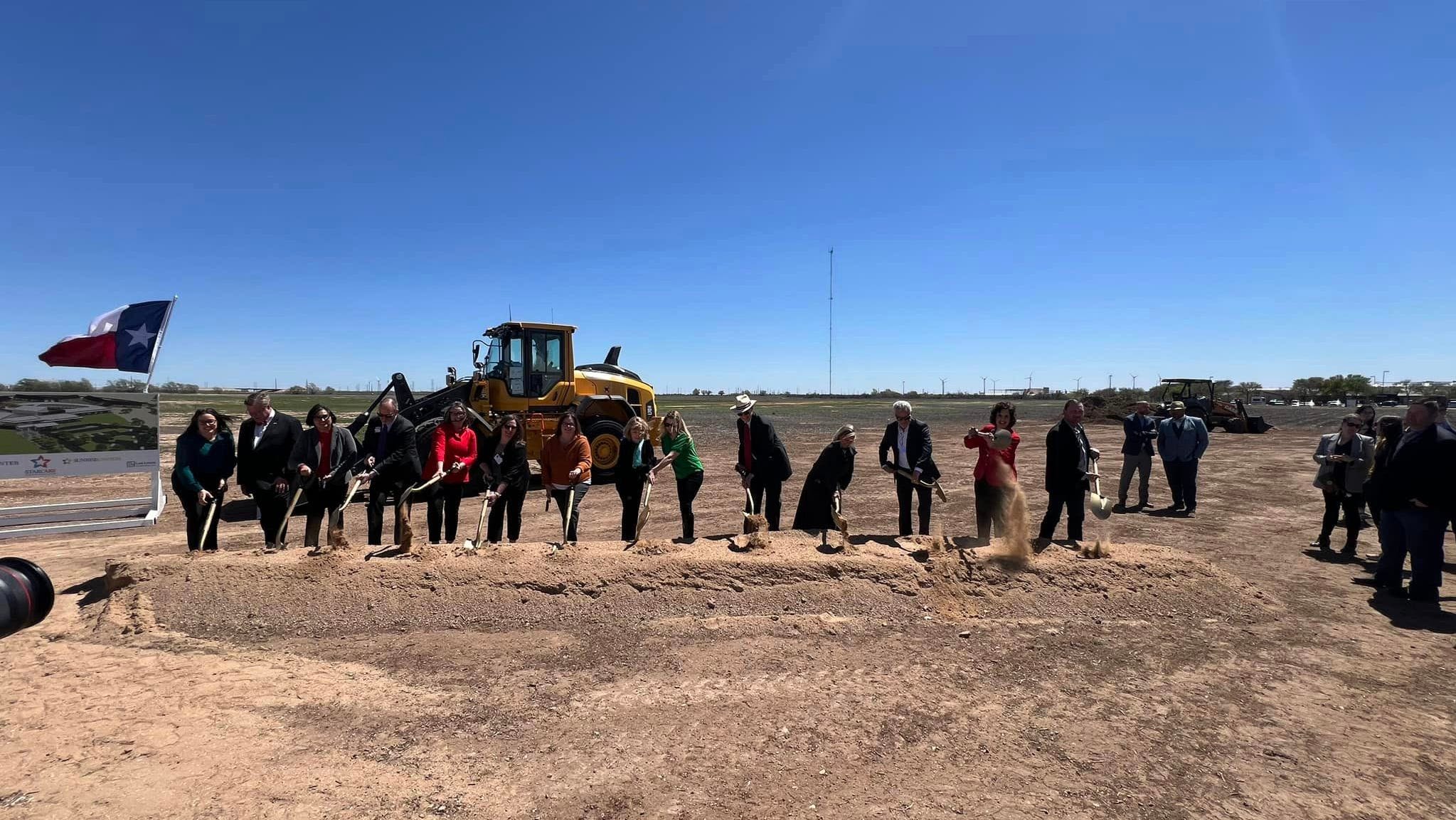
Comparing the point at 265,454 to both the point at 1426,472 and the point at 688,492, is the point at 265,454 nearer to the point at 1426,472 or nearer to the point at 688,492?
the point at 688,492

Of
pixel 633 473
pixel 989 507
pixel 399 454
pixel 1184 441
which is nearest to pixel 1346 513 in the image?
pixel 1184 441

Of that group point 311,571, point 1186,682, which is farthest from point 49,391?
point 1186,682

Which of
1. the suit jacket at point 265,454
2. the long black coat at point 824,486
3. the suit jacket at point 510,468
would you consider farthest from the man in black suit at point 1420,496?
the suit jacket at point 265,454

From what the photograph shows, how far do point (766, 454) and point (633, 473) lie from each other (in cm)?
132

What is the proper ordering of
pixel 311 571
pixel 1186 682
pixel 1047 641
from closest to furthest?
pixel 1186 682 → pixel 1047 641 → pixel 311 571

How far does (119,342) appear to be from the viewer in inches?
294

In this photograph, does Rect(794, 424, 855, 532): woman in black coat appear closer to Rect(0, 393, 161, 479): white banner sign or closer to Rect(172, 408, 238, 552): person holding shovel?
Rect(172, 408, 238, 552): person holding shovel

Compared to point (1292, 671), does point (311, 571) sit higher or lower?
higher

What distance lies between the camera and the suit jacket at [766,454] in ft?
19.7

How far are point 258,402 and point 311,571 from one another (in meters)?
1.68

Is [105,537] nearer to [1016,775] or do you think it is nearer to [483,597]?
[483,597]

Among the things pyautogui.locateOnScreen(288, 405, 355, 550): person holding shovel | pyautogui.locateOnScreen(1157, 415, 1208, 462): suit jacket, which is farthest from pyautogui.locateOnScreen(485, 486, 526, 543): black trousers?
pyautogui.locateOnScreen(1157, 415, 1208, 462): suit jacket

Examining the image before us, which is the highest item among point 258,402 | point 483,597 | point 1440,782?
point 258,402

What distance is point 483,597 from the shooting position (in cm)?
450
